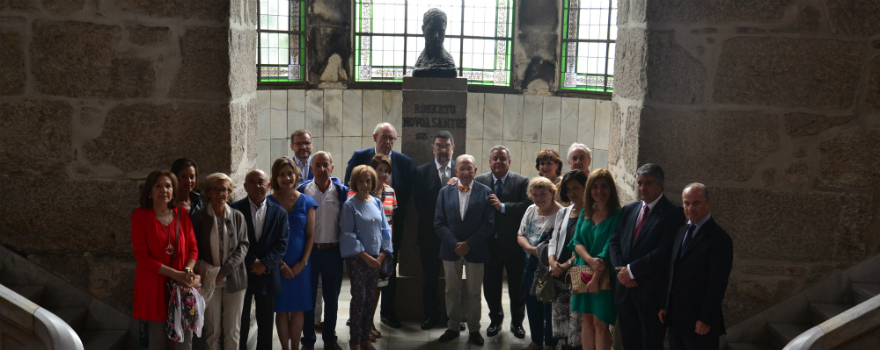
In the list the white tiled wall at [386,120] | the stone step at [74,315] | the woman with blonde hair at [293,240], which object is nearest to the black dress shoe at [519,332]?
the woman with blonde hair at [293,240]

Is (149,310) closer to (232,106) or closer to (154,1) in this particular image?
(232,106)

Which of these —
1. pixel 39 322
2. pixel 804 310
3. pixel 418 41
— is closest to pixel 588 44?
pixel 418 41

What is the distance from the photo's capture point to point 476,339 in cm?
546

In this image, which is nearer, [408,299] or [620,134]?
[620,134]

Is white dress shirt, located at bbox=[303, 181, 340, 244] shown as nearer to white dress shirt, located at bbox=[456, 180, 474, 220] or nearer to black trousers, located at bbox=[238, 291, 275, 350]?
black trousers, located at bbox=[238, 291, 275, 350]

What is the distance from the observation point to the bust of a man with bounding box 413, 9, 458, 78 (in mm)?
6508

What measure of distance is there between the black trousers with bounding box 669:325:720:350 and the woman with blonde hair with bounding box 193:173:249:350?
98.1 inches

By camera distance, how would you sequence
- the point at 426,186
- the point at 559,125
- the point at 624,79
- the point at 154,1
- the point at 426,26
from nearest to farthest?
the point at 154,1
the point at 624,79
the point at 426,186
the point at 426,26
the point at 559,125

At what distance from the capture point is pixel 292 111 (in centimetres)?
915

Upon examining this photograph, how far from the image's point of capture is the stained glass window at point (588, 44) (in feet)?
28.7

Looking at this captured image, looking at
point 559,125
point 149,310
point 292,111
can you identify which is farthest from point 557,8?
point 149,310

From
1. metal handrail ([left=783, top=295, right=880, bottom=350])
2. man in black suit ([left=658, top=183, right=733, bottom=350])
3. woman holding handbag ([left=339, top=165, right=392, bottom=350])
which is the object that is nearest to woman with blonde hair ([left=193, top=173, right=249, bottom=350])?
woman holding handbag ([left=339, top=165, right=392, bottom=350])

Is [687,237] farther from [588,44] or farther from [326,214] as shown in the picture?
[588,44]

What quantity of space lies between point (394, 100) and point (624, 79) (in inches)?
187
